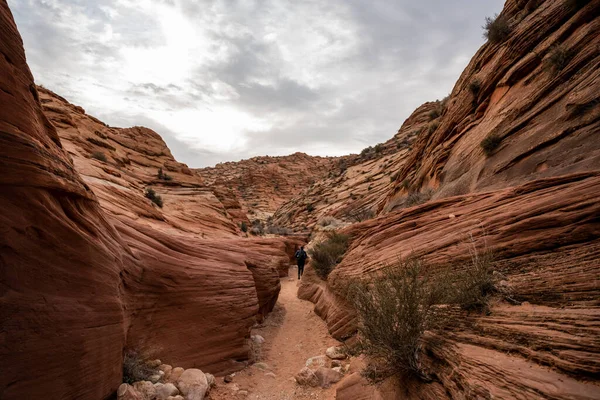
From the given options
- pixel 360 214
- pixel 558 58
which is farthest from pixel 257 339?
pixel 360 214

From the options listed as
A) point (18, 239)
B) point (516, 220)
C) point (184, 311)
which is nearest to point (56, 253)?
point (18, 239)

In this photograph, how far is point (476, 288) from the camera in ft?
12.8

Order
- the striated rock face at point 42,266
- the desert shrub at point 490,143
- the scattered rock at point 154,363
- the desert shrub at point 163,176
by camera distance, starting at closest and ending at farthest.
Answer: the striated rock face at point 42,266
the scattered rock at point 154,363
the desert shrub at point 490,143
the desert shrub at point 163,176

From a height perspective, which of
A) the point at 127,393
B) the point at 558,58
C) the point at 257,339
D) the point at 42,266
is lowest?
the point at 257,339

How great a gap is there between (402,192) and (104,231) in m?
15.9

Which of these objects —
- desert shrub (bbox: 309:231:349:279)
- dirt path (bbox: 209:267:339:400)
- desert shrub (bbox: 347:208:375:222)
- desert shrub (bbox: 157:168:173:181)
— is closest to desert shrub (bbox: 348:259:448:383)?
dirt path (bbox: 209:267:339:400)

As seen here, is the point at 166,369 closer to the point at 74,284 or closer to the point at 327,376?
the point at 74,284

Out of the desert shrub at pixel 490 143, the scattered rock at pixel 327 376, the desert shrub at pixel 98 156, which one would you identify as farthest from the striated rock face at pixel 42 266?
the desert shrub at pixel 98 156

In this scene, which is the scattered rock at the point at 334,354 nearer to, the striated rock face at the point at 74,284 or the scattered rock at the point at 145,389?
the striated rock face at the point at 74,284

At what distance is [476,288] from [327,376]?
3536mm

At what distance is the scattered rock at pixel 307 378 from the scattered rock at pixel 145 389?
2.84 meters

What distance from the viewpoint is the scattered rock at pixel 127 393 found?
380 centimetres

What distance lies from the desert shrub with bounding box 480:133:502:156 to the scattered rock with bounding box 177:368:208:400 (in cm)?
1019

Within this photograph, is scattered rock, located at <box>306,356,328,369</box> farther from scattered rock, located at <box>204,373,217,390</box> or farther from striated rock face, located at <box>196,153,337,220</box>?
striated rock face, located at <box>196,153,337,220</box>
